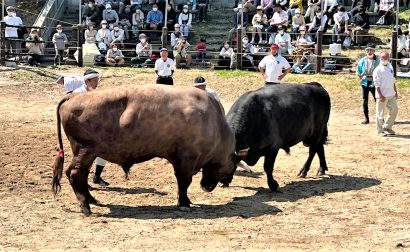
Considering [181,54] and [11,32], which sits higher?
[11,32]

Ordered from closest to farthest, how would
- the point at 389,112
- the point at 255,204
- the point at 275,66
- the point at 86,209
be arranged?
1. the point at 86,209
2. the point at 255,204
3. the point at 275,66
4. the point at 389,112

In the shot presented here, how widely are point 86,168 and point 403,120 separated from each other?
32.5 ft

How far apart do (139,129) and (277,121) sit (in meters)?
2.46

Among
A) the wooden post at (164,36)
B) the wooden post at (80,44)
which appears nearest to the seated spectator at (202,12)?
the wooden post at (164,36)

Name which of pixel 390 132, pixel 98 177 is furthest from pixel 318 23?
pixel 98 177

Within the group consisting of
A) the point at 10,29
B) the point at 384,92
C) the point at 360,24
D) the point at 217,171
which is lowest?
the point at 217,171

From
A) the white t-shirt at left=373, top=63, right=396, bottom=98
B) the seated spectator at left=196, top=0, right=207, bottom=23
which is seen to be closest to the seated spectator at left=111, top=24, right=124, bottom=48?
the seated spectator at left=196, top=0, right=207, bottom=23

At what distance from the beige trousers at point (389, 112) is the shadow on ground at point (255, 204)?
4.17m

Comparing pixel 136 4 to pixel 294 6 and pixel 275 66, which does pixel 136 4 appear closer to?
pixel 294 6

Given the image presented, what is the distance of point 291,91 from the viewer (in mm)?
13703

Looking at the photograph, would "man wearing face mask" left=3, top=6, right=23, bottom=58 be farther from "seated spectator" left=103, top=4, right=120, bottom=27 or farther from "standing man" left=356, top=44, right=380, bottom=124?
"standing man" left=356, top=44, right=380, bottom=124

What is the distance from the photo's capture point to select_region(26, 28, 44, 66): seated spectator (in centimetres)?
2548

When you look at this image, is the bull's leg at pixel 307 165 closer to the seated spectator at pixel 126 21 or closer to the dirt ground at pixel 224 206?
the dirt ground at pixel 224 206

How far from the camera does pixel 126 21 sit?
2816cm
